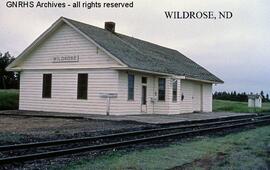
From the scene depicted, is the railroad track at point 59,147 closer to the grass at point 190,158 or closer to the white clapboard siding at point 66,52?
the grass at point 190,158

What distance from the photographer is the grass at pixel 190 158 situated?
906cm

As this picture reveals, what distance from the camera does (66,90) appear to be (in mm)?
27266

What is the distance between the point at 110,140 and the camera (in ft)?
45.6

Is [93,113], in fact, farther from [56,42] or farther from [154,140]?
[154,140]

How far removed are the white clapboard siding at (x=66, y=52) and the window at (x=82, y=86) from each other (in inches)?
25.3

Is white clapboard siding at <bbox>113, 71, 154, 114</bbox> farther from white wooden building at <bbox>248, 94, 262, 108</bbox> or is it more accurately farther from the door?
white wooden building at <bbox>248, 94, 262, 108</bbox>

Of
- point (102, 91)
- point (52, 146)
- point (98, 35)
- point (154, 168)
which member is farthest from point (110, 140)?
point (98, 35)

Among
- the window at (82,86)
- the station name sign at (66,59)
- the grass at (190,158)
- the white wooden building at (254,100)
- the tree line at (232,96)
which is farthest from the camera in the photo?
the tree line at (232,96)

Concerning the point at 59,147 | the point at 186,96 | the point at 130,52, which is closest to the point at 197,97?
the point at 186,96

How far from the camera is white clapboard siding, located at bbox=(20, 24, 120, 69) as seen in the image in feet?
85.0

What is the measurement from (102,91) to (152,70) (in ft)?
10.6

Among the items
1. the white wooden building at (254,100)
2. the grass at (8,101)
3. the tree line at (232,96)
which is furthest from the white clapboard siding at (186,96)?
the tree line at (232,96)

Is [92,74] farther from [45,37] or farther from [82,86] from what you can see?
[45,37]

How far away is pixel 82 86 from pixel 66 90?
1265mm
